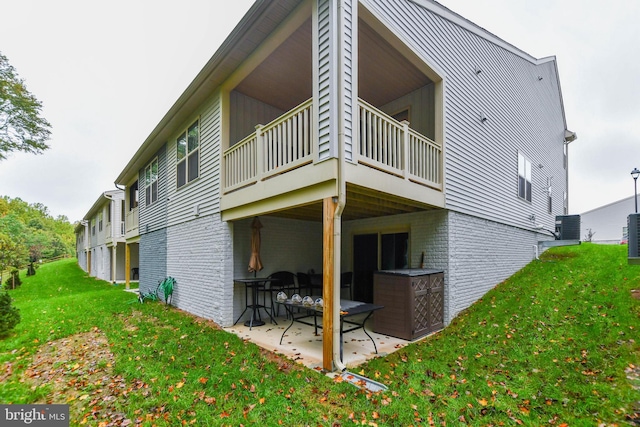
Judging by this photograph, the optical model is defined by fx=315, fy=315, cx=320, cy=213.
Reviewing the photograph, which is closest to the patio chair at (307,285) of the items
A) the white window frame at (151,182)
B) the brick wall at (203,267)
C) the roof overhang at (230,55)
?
the brick wall at (203,267)

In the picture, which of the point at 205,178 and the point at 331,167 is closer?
the point at 331,167

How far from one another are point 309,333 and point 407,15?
650 centimetres

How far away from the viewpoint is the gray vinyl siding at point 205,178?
7516 millimetres

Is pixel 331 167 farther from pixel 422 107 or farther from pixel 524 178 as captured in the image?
pixel 524 178

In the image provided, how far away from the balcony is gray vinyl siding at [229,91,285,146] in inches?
41.6

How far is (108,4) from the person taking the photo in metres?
13.3

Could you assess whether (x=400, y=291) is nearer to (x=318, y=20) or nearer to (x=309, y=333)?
(x=309, y=333)

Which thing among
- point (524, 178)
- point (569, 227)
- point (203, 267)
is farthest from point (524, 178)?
point (203, 267)

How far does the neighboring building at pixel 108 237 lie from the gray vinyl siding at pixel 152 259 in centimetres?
703

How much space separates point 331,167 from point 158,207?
905 cm

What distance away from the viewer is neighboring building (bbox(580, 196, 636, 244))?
26.6 metres

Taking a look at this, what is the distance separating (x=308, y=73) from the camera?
23.1ft

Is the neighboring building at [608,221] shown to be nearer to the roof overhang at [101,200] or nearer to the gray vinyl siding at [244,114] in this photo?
the gray vinyl siding at [244,114]

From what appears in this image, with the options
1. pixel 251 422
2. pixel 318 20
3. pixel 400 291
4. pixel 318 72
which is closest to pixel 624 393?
pixel 400 291
